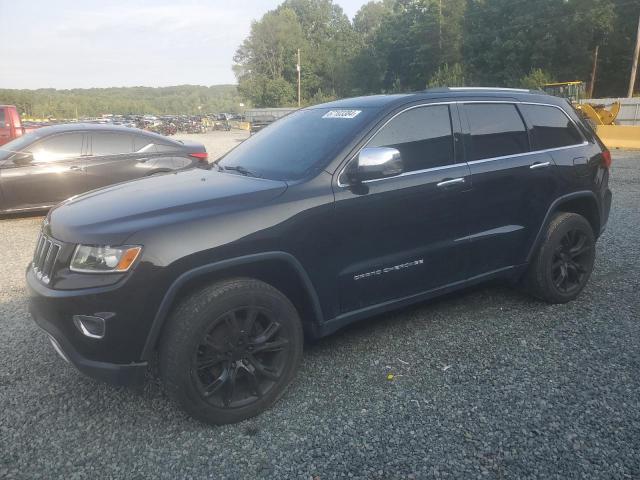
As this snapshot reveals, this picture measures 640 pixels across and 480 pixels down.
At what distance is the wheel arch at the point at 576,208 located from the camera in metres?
3.95

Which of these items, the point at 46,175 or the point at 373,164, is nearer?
the point at 373,164

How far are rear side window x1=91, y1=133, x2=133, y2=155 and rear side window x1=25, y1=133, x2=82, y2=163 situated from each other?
0.70 feet

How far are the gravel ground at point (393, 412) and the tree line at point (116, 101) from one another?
64179 mm

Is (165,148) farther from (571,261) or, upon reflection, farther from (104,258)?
(571,261)

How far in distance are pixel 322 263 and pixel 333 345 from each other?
93cm

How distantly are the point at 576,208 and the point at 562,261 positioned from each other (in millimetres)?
535

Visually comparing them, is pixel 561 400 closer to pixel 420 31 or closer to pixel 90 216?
pixel 90 216

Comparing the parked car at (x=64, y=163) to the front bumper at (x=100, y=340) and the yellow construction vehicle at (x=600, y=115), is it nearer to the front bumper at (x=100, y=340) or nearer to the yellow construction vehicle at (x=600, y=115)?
the front bumper at (x=100, y=340)

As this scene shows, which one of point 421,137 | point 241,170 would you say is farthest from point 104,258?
point 421,137

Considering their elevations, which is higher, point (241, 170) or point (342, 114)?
point (342, 114)

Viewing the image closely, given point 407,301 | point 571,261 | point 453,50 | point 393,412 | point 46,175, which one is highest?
point 453,50

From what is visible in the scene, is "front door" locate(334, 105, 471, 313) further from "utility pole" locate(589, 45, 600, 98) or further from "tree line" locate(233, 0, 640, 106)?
"utility pole" locate(589, 45, 600, 98)

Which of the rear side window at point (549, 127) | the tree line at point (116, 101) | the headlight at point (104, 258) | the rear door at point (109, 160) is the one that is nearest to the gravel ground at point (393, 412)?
the headlight at point (104, 258)

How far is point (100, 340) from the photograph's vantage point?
2439mm
